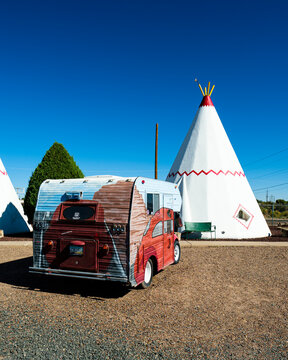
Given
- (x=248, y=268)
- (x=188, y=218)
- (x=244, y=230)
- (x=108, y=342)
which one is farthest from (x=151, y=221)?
(x=244, y=230)

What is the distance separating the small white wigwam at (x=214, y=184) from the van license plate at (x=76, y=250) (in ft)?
26.0

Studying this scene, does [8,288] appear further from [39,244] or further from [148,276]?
[148,276]

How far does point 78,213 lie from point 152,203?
168 cm

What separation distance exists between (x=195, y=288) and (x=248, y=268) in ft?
8.23

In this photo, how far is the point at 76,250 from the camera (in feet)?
19.3

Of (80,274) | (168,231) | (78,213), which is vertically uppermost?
(78,213)

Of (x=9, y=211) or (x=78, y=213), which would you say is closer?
(x=78, y=213)

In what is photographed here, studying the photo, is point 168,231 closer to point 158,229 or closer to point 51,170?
point 158,229

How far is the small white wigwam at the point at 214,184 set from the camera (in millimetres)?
13492

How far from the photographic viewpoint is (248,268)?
8102mm

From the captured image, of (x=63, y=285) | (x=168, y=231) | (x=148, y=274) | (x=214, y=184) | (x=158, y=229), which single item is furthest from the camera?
(x=214, y=184)

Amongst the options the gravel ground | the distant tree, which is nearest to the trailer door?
the gravel ground

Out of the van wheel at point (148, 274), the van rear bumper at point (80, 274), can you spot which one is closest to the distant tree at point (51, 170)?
the van rear bumper at point (80, 274)

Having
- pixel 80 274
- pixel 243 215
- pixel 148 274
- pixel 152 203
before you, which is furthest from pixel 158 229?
pixel 243 215
